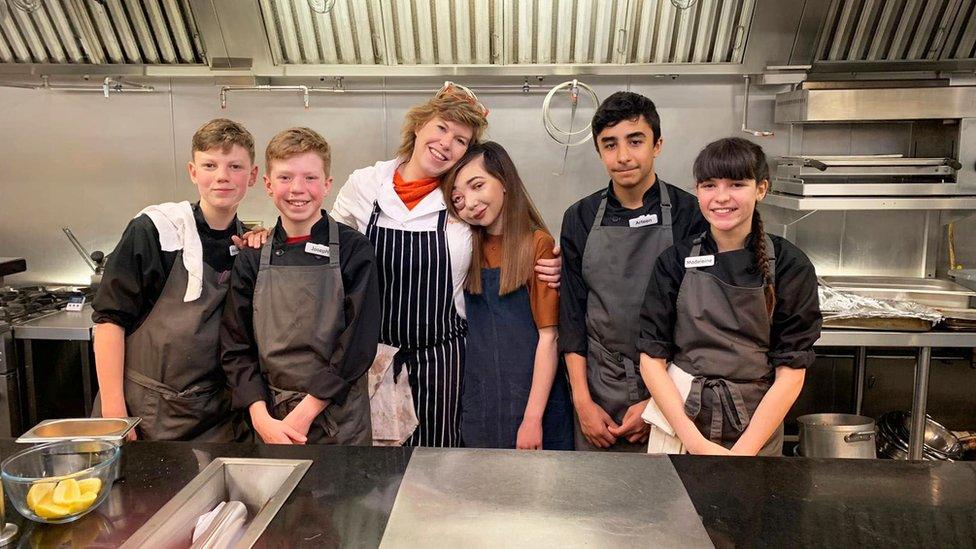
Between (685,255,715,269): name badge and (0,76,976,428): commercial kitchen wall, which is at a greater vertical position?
(0,76,976,428): commercial kitchen wall

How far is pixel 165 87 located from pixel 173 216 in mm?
1813

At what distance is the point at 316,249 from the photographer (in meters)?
1.79

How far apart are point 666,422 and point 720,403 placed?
0.14 m

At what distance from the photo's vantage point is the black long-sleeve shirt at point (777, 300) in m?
1.66

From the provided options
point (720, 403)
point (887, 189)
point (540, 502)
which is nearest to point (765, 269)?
point (720, 403)

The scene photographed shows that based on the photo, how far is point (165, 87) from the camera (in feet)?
11.0

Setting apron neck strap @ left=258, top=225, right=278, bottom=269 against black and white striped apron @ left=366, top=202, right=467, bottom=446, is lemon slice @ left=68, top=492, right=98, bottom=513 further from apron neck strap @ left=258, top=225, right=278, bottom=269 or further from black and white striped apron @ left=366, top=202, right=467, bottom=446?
black and white striped apron @ left=366, top=202, right=467, bottom=446

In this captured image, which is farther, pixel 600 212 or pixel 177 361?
pixel 600 212

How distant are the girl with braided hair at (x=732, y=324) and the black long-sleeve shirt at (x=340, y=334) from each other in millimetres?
712

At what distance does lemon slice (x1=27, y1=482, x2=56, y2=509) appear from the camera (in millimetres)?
1028

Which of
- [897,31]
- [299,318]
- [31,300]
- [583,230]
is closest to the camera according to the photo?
[299,318]

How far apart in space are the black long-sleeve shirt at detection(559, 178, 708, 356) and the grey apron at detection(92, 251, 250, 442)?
95cm

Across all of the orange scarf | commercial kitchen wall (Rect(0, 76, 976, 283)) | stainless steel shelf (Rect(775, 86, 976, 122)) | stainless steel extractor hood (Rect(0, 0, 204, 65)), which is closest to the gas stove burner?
commercial kitchen wall (Rect(0, 76, 976, 283))

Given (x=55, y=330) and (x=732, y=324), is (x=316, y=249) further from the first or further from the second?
(x=55, y=330)
